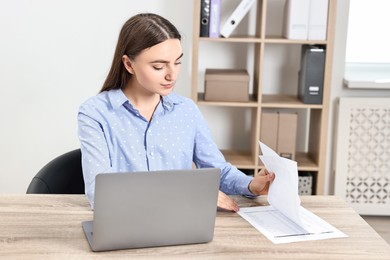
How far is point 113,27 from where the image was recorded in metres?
3.66

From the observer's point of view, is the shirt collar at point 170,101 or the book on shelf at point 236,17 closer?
the shirt collar at point 170,101

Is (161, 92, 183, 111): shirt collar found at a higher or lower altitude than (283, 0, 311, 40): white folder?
lower

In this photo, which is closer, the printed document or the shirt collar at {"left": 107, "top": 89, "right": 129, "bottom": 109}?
the printed document

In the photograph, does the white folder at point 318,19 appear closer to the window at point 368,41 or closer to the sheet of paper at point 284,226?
the window at point 368,41

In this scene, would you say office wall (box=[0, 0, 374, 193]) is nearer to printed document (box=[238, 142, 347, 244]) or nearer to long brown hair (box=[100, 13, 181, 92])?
long brown hair (box=[100, 13, 181, 92])

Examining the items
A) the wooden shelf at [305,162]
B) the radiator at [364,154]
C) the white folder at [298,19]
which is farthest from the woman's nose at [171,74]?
the radiator at [364,154]

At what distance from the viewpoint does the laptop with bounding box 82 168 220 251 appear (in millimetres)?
1558

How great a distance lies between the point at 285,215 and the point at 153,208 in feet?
1.48

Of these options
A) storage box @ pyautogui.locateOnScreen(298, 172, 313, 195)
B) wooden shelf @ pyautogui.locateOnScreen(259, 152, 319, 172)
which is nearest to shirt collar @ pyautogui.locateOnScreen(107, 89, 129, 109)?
wooden shelf @ pyautogui.locateOnScreen(259, 152, 319, 172)

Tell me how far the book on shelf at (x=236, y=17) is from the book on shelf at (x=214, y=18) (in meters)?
0.03

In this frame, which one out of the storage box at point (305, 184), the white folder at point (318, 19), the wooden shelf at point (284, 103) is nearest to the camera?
the white folder at point (318, 19)

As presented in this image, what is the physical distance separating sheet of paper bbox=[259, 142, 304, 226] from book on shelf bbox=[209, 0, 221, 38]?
5.27 feet

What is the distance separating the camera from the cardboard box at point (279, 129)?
351 cm

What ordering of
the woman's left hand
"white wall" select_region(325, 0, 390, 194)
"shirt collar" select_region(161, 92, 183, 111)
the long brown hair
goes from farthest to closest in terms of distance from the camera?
1. "white wall" select_region(325, 0, 390, 194)
2. "shirt collar" select_region(161, 92, 183, 111)
3. the long brown hair
4. the woman's left hand
